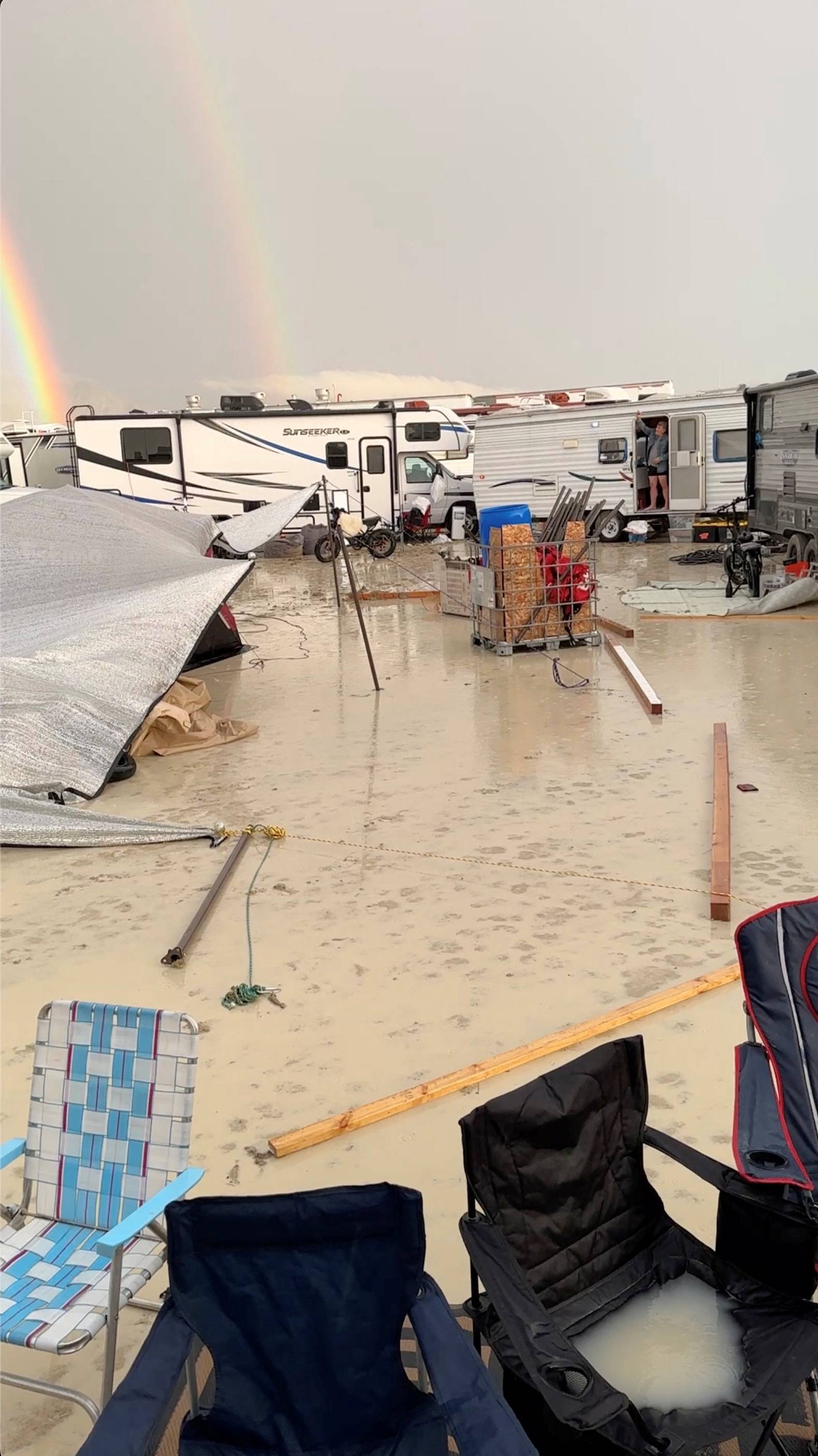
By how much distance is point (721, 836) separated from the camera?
5.09 m

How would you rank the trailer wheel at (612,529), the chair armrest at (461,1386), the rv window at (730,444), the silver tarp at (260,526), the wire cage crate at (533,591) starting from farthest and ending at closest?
the trailer wheel at (612,529), the rv window at (730,444), the silver tarp at (260,526), the wire cage crate at (533,591), the chair armrest at (461,1386)

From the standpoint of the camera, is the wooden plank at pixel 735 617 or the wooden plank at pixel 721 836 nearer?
the wooden plank at pixel 721 836

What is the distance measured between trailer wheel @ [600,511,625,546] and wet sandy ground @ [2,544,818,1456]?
36.0ft

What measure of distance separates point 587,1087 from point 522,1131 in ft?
0.58

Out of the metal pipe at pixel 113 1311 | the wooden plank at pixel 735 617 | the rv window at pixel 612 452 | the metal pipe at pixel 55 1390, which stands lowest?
the wooden plank at pixel 735 617

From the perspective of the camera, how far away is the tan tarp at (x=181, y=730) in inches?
300

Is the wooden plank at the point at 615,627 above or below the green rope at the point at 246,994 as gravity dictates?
below

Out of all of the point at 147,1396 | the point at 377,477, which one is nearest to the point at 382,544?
the point at 377,477

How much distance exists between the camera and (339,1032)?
377cm

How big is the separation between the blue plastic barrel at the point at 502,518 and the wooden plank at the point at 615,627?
1263 millimetres

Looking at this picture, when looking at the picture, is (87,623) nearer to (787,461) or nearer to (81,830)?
(81,830)

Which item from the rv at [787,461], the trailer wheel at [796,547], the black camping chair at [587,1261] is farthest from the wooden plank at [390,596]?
the black camping chair at [587,1261]

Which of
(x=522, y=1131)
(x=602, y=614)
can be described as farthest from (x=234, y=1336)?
(x=602, y=614)

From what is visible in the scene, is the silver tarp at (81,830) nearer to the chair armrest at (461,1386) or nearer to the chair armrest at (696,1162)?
the chair armrest at (696,1162)
